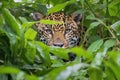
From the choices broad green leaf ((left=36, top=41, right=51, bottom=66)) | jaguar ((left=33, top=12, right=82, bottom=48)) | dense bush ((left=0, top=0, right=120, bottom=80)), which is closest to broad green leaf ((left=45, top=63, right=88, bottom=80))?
dense bush ((left=0, top=0, right=120, bottom=80))

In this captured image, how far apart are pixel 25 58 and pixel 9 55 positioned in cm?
6

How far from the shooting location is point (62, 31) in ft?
12.7

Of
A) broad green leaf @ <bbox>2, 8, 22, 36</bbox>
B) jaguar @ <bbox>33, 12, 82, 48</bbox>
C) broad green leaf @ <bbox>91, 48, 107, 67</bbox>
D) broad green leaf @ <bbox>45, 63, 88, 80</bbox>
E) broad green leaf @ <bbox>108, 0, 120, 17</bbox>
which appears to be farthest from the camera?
jaguar @ <bbox>33, 12, 82, 48</bbox>

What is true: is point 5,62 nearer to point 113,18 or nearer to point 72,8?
point 113,18

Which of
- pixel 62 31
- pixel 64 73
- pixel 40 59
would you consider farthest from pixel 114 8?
pixel 62 31

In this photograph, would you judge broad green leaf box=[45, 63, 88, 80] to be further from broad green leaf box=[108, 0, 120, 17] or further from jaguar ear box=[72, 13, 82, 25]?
jaguar ear box=[72, 13, 82, 25]

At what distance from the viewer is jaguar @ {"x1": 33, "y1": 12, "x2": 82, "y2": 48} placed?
3625 mm

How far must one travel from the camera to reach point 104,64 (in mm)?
1230

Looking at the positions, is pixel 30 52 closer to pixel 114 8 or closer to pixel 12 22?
pixel 12 22

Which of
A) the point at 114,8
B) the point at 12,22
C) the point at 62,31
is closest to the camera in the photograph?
the point at 12,22

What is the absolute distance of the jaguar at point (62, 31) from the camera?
362 cm

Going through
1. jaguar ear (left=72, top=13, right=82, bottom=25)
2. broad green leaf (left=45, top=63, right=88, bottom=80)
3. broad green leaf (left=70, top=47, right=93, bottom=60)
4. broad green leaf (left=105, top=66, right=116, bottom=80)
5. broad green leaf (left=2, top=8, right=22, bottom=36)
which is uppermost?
jaguar ear (left=72, top=13, right=82, bottom=25)

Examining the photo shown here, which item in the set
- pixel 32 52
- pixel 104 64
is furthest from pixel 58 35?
pixel 104 64

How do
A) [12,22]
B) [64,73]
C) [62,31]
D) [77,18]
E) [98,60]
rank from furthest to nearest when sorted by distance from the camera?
[62,31], [77,18], [12,22], [98,60], [64,73]
